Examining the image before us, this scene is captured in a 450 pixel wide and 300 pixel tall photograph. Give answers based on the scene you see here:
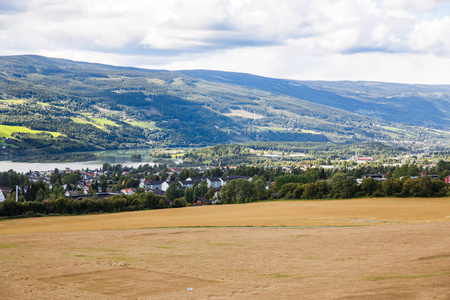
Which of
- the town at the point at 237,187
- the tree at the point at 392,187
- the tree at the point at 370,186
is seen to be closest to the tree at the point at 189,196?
the town at the point at 237,187

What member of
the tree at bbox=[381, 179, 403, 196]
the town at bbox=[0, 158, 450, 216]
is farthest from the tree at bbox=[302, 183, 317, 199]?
the tree at bbox=[381, 179, 403, 196]

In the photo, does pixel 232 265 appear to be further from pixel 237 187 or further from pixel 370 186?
pixel 237 187

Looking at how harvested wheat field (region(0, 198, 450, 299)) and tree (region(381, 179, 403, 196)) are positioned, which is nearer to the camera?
harvested wheat field (region(0, 198, 450, 299))

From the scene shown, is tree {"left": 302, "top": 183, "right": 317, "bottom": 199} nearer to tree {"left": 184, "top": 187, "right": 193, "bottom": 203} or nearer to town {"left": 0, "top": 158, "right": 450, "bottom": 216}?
town {"left": 0, "top": 158, "right": 450, "bottom": 216}

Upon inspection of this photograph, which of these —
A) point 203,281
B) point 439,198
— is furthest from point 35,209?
point 439,198

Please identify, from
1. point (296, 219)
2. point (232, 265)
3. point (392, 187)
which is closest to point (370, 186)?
point (392, 187)

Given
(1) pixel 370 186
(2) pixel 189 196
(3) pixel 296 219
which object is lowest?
(2) pixel 189 196

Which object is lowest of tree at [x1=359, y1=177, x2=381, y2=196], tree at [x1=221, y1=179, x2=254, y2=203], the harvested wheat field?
tree at [x1=221, y1=179, x2=254, y2=203]

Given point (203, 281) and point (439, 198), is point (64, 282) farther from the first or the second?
point (439, 198)

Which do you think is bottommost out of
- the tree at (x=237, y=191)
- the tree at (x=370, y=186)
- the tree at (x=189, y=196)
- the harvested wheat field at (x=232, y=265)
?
the tree at (x=189, y=196)

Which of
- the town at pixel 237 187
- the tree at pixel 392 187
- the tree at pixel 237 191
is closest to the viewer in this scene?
the tree at pixel 392 187

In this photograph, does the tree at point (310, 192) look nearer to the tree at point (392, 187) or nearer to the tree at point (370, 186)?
the tree at point (370, 186)

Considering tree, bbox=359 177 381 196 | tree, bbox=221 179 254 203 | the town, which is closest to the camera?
the town

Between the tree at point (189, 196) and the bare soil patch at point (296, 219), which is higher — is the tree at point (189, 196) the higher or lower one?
the lower one
